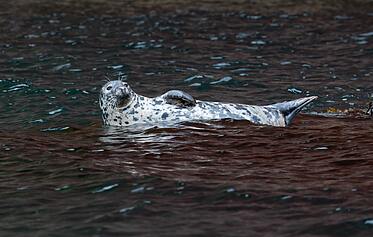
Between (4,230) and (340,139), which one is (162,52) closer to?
(340,139)

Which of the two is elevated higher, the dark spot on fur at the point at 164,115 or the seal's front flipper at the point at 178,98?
the seal's front flipper at the point at 178,98

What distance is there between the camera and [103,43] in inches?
631

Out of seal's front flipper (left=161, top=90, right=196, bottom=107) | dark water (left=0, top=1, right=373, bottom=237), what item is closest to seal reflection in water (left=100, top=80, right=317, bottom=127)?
seal's front flipper (left=161, top=90, right=196, bottom=107)

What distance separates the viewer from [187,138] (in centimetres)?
848

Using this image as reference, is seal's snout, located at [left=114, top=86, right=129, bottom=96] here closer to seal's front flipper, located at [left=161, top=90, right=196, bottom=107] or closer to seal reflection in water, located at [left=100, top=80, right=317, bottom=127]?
seal reflection in water, located at [left=100, top=80, right=317, bottom=127]

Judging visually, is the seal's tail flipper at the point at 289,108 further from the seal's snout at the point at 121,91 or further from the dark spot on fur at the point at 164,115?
the seal's snout at the point at 121,91

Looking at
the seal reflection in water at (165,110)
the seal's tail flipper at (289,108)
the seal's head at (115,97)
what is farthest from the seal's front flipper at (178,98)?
the seal's tail flipper at (289,108)

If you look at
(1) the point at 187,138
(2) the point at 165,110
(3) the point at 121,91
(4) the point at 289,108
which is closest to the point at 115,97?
(3) the point at 121,91

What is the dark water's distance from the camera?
5973 millimetres

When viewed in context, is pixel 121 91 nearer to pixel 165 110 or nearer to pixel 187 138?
pixel 165 110

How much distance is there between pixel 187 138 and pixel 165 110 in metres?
0.80

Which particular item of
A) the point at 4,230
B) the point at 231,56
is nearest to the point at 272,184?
the point at 4,230

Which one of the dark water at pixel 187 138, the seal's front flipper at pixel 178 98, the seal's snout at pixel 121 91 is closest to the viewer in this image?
the dark water at pixel 187 138

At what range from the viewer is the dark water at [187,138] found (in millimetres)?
5973
